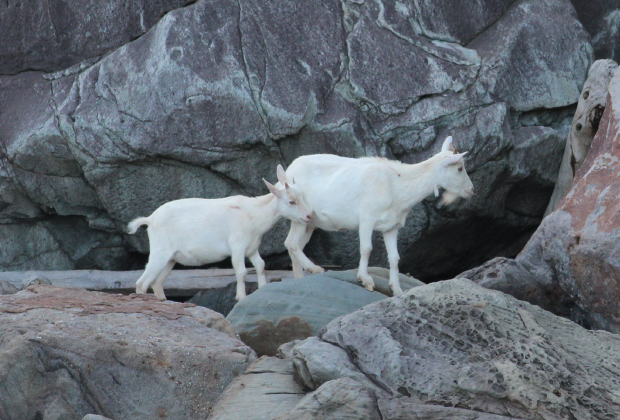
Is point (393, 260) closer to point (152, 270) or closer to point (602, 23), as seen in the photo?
point (152, 270)

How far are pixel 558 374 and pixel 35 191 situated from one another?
7.71 metres

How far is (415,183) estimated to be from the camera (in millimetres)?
8648

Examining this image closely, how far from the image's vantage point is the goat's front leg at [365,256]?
8.20 metres

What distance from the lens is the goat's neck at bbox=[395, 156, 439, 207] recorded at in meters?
8.62

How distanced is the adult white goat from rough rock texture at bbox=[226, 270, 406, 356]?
789 millimetres

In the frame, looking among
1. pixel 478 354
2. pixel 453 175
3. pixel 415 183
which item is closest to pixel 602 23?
pixel 453 175

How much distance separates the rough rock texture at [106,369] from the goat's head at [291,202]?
3273 mm

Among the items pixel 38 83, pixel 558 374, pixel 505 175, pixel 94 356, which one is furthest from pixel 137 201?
pixel 558 374

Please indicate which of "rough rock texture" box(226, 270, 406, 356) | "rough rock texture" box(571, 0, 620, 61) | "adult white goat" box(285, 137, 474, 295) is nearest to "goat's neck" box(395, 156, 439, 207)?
"adult white goat" box(285, 137, 474, 295)

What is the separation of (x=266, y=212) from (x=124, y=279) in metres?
2.49

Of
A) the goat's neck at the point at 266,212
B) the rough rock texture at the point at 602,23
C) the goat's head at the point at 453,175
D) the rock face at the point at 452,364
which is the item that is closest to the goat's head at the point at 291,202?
the goat's neck at the point at 266,212

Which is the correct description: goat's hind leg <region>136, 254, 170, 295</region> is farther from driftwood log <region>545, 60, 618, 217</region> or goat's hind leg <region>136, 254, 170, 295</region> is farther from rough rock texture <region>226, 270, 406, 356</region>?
driftwood log <region>545, 60, 618, 217</region>

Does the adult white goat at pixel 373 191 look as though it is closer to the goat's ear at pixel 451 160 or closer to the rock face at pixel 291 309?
the goat's ear at pixel 451 160

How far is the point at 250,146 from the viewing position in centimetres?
1031
